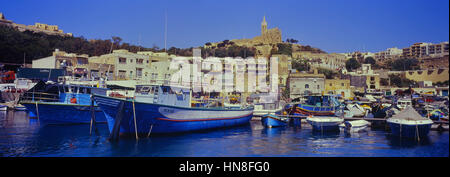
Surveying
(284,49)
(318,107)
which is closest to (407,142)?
(318,107)

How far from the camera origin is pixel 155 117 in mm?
18172

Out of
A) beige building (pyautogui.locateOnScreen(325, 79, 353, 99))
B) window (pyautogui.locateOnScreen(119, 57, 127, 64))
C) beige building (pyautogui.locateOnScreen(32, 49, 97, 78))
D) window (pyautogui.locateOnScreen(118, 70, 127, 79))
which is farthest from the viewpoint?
beige building (pyautogui.locateOnScreen(325, 79, 353, 99))

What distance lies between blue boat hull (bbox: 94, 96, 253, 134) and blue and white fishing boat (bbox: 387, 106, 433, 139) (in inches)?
471

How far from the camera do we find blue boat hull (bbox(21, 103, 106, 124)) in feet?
81.4

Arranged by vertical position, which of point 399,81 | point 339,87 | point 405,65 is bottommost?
point 339,87

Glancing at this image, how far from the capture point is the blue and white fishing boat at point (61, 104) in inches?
976

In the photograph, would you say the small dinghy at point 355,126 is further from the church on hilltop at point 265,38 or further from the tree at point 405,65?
the church on hilltop at point 265,38

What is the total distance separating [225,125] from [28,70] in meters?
27.1

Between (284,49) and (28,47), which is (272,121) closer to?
(28,47)

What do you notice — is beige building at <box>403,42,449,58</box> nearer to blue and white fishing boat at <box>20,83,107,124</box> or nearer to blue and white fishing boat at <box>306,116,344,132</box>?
blue and white fishing boat at <box>306,116,344,132</box>

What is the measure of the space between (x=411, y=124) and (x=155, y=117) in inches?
562

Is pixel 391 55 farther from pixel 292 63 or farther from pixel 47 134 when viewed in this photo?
pixel 47 134

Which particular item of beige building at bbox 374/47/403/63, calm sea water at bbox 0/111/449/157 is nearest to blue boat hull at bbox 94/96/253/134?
calm sea water at bbox 0/111/449/157
